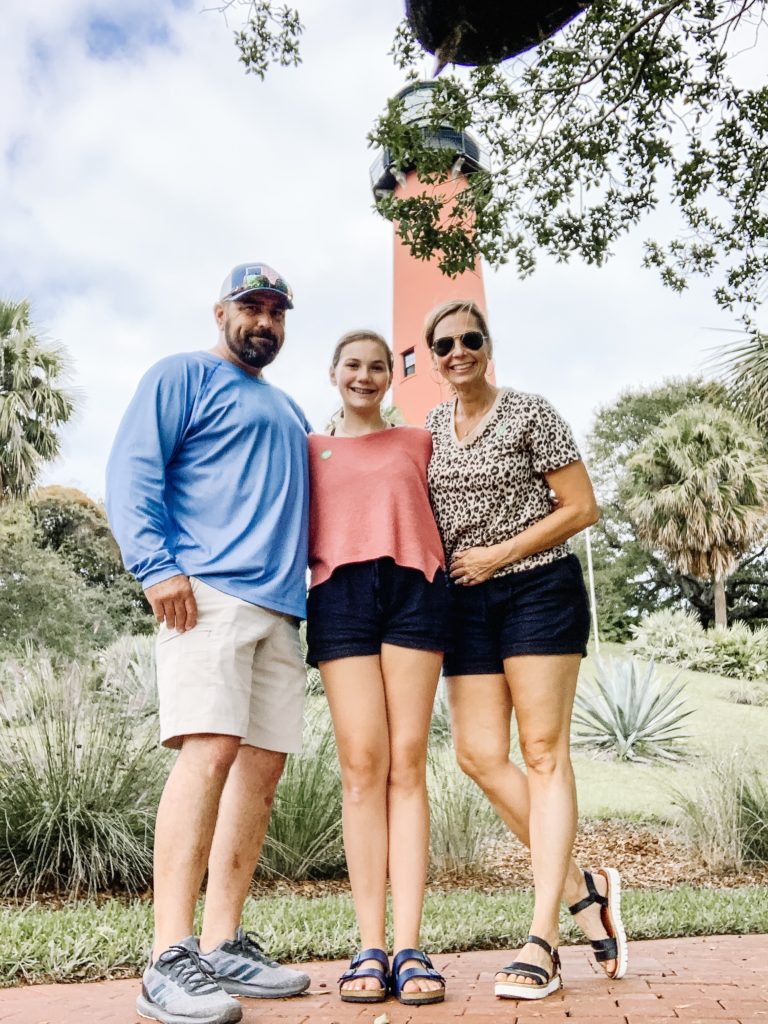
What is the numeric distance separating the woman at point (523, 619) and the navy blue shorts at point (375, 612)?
0.22 meters

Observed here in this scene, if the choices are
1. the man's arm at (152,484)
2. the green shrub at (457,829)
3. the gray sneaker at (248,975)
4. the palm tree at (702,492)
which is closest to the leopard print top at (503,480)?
the man's arm at (152,484)

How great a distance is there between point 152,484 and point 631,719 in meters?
10.4

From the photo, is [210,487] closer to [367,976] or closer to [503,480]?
[503,480]

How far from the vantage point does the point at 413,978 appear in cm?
268

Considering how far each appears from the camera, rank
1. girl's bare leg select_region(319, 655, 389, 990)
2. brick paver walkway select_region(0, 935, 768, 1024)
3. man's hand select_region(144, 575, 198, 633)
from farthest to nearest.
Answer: girl's bare leg select_region(319, 655, 389, 990) < man's hand select_region(144, 575, 198, 633) < brick paver walkway select_region(0, 935, 768, 1024)

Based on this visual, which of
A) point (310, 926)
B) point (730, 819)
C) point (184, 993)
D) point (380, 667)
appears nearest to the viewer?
point (184, 993)

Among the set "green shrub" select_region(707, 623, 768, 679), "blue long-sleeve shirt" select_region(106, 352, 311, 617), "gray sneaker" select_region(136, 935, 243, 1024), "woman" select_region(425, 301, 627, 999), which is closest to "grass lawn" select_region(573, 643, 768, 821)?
"green shrub" select_region(707, 623, 768, 679)

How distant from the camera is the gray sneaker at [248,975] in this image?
275 cm

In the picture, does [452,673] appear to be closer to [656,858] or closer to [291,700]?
[291,700]

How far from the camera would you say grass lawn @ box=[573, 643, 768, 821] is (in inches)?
379

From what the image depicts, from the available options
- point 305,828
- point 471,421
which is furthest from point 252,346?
point 305,828

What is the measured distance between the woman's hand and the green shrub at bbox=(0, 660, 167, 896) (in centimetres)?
339

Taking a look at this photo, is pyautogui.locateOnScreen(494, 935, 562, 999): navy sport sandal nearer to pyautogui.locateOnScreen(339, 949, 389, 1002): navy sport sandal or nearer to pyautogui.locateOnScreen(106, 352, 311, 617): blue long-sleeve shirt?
pyautogui.locateOnScreen(339, 949, 389, 1002): navy sport sandal

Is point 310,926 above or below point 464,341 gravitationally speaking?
below
